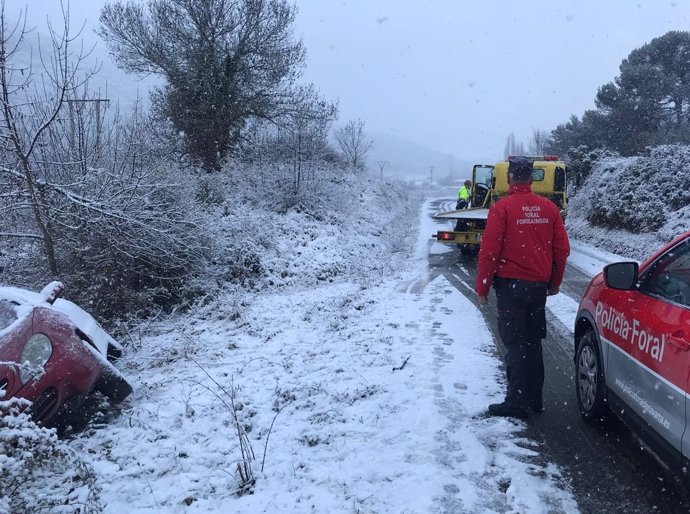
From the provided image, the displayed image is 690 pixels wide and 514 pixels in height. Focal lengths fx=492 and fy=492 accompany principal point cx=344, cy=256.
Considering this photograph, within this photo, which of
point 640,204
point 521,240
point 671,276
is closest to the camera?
point 671,276

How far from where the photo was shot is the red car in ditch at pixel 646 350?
2672mm

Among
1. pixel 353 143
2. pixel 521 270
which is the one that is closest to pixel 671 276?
pixel 521 270

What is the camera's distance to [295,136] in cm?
1695

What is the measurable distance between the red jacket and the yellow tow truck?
6492mm

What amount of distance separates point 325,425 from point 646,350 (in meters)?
2.52

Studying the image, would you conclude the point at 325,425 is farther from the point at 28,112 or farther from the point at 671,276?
the point at 28,112

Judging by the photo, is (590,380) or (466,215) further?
(466,215)

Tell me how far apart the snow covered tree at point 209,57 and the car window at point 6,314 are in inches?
565

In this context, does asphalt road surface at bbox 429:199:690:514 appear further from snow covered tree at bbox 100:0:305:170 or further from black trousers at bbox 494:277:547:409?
snow covered tree at bbox 100:0:305:170

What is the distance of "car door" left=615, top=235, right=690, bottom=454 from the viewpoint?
8.66ft

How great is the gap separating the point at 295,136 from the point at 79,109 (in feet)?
28.8

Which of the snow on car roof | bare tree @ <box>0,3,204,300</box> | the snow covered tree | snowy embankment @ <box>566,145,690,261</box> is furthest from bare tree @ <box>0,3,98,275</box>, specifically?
snowy embankment @ <box>566,145,690,261</box>

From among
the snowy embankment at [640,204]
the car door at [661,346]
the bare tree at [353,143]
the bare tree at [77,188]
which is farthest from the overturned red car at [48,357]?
the bare tree at [353,143]

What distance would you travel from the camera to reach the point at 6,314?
177 inches
